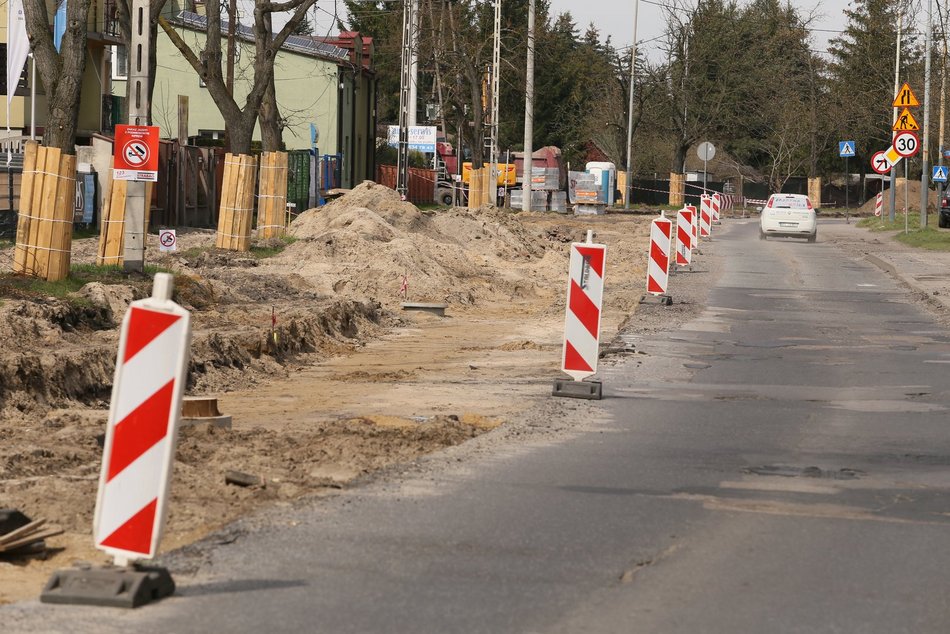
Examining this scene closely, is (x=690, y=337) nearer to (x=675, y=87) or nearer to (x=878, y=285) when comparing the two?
(x=878, y=285)

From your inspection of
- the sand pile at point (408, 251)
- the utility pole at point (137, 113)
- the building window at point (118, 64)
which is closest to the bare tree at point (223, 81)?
the sand pile at point (408, 251)

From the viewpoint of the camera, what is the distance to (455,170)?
251ft

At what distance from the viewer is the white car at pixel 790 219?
143 feet

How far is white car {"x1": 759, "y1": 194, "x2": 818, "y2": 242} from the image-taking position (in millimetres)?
43625

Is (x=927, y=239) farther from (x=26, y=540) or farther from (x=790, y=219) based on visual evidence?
(x=26, y=540)

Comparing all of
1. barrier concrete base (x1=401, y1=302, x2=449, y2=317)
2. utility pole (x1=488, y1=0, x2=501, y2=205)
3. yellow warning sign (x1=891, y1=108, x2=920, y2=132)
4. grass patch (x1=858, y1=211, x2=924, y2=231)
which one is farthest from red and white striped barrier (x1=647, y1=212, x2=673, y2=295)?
utility pole (x1=488, y1=0, x2=501, y2=205)

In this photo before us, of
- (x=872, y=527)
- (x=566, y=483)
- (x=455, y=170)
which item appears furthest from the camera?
(x=455, y=170)

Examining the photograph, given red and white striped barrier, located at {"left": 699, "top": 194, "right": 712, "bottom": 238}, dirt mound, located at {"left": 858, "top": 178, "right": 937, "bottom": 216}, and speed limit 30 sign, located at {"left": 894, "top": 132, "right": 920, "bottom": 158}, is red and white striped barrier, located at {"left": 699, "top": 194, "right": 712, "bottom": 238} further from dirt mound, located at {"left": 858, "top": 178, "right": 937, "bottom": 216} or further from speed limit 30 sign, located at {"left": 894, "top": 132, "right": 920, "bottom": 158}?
dirt mound, located at {"left": 858, "top": 178, "right": 937, "bottom": 216}

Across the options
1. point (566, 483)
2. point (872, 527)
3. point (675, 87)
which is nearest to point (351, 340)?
point (566, 483)

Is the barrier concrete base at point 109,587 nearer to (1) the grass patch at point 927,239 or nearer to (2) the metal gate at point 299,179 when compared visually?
(1) the grass patch at point 927,239

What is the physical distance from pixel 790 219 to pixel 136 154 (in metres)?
28.0

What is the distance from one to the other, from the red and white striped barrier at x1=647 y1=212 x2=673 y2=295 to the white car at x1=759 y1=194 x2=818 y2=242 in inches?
882

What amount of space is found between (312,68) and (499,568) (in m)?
57.8

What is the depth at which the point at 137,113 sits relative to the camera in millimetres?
19750
